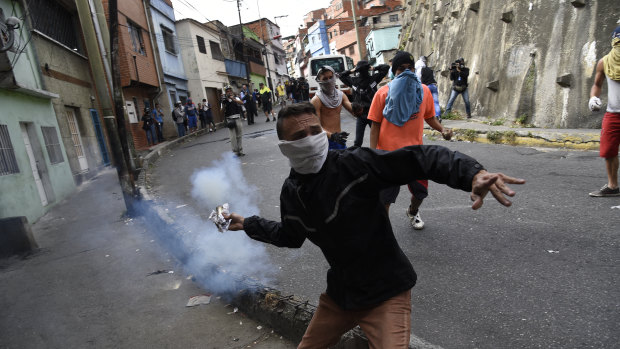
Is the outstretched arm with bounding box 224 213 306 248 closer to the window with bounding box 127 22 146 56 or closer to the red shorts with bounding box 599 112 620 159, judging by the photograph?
the red shorts with bounding box 599 112 620 159

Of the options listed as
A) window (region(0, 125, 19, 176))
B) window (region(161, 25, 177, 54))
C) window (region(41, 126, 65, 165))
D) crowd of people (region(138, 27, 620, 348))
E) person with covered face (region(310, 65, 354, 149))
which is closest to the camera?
crowd of people (region(138, 27, 620, 348))

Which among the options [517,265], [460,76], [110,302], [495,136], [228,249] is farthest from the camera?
[460,76]

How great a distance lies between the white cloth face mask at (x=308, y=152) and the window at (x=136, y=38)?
1864 cm

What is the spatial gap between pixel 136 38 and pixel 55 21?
7.28 metres

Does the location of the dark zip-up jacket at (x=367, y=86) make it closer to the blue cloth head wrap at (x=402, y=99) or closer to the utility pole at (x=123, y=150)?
the blue cloth head wrap at (x=402, y=99)

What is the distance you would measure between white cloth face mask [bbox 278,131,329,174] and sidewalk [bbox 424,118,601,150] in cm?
667

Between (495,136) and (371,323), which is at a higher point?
(371,323)

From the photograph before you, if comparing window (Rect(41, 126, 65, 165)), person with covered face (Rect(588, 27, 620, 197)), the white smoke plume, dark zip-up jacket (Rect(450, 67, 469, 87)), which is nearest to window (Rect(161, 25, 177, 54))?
window (Rect(41, 126, 65, 165))

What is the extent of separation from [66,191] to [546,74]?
472 inches

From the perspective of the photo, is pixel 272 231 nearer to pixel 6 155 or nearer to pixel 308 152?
pixel 308 152

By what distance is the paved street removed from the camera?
7.66ft

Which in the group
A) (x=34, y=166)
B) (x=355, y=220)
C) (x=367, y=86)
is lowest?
(x=355, y=220)

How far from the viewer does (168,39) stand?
2372 cm

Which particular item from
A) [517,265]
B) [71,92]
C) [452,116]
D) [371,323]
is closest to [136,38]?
[71,92]
